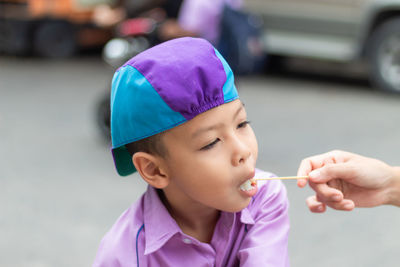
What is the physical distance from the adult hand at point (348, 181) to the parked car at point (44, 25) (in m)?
9.28

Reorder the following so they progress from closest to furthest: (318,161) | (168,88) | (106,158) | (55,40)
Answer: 1. (168,88)
2. (318,161)
3. (106,158)
4. (55,40)

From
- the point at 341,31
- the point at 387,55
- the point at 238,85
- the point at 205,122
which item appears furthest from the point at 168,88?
the point at 341,31

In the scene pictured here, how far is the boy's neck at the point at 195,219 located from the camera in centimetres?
187

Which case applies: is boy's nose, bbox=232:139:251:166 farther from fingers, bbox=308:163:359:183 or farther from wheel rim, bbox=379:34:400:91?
wheel rim, bbox=379:34:400:91

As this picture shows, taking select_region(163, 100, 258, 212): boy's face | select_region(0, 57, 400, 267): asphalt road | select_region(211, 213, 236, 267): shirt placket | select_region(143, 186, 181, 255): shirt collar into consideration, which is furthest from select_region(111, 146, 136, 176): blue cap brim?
select_region(0, 57, 400, 267): asphalt road

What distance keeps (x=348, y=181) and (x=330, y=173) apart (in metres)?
0.12

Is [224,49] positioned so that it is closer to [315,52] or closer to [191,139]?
[191,139]

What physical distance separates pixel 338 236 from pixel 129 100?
99.5 inches

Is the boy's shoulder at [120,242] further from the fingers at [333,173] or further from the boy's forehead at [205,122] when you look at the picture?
the fingers at [333,173]

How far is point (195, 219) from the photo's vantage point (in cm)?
188

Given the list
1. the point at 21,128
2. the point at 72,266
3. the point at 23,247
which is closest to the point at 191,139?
the point at 72,266

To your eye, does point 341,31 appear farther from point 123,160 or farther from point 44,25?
point 123,160

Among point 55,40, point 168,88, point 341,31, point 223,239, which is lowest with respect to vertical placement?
point 55,40

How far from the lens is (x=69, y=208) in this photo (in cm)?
439
